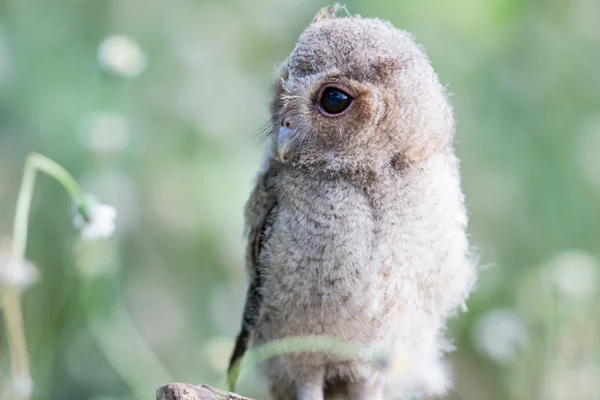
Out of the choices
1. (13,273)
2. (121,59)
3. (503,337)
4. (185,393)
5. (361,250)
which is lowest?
(185,393)

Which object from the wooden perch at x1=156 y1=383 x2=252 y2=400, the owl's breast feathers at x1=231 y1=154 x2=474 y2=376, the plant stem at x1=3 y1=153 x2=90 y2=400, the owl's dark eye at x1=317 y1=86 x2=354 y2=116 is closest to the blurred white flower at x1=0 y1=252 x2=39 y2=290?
the plant stem at x1=3 y1=153 x2=90 y2=400

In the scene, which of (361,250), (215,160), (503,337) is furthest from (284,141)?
(215,160)

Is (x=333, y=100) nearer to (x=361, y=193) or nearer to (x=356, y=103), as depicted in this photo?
(x=356, y=103)

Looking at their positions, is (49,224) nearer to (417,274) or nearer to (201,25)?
(201,25)

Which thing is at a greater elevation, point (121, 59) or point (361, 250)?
point (121, 59)

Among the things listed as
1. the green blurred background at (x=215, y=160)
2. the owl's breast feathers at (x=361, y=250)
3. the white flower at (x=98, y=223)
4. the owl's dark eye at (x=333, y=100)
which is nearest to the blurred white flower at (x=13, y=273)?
the white flower at (x=98, y=223)

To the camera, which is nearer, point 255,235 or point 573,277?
point 255,235

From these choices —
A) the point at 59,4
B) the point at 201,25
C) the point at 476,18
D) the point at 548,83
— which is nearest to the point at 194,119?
the point at 201,25
